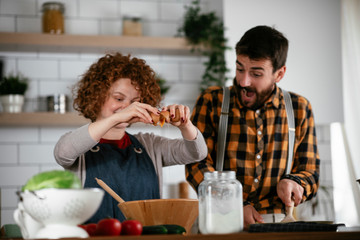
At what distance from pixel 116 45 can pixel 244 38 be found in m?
1.67

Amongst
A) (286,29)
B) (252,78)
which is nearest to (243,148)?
(252,78)

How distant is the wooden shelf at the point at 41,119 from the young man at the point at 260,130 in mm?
1501

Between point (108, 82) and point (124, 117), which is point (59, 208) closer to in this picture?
point (124, 117)

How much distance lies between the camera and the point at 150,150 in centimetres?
190

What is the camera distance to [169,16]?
3.86 m

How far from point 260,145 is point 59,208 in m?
1.17

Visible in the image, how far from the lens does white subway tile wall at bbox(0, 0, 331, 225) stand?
357cm

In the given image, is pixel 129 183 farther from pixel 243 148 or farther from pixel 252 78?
pixel 252 78

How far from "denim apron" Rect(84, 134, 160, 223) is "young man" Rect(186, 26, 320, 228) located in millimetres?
207

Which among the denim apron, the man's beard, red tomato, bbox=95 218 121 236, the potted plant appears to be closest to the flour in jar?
red tomato, bbox=95 218 121 236

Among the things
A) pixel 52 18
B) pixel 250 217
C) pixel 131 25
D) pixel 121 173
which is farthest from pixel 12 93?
pixel 250 217

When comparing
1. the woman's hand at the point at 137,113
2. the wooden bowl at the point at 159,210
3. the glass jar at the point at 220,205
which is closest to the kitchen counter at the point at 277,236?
the glass jar at the point at 220,205

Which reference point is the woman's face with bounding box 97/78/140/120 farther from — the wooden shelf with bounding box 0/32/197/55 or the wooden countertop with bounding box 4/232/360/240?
the wooden shelf with bounding box 0/32/197/55

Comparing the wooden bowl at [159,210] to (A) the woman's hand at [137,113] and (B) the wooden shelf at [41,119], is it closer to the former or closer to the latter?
(A) the woman's hand at [137,113]
